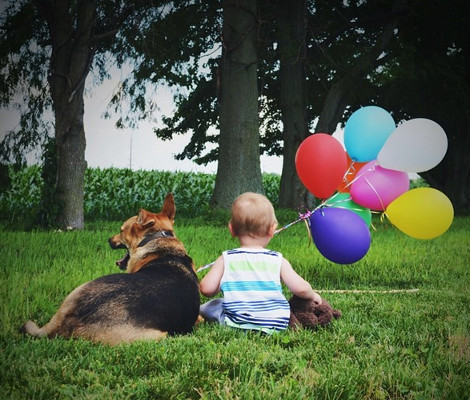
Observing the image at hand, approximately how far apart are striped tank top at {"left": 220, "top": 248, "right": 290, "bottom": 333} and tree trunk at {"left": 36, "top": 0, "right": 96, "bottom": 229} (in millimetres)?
7277

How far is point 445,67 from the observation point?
19.0 metres

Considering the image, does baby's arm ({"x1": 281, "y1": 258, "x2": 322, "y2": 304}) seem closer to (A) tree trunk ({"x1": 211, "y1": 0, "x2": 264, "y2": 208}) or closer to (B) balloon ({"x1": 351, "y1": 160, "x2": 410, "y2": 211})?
(B) balloon ({"x1": 351, "y1": 160, "x2": 410, "y2": 211})

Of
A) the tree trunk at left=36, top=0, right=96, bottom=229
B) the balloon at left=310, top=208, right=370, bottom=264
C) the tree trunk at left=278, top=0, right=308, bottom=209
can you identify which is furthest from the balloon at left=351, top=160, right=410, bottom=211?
the tree trunk at left=278, top=0, right=308, bottom=209

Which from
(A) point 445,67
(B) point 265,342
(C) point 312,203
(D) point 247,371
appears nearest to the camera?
(D) point 247,371

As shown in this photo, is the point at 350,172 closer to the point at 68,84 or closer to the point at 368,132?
the point at 368,132

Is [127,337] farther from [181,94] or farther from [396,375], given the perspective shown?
[181,94]

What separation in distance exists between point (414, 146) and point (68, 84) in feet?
23.6

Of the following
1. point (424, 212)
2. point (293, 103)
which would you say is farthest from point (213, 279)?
point (293, 103)

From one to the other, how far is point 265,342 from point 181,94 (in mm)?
11708

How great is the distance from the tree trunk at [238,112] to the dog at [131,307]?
8.89 m

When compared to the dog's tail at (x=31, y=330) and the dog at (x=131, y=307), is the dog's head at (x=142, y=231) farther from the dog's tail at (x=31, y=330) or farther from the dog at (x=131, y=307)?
the dog's tail at (x=31, y=330)

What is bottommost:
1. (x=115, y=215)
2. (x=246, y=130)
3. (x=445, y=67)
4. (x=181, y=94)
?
(x=115, y=215)

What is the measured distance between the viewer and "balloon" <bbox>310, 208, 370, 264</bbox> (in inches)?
196

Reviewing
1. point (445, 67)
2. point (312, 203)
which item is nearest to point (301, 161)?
point (312, 203)
